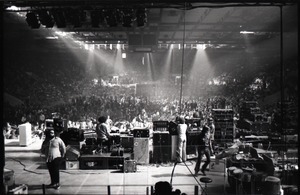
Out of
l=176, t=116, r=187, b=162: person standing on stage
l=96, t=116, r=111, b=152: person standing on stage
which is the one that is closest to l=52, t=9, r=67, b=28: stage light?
l=96, t=116, r=111, b=152: person standing on stage

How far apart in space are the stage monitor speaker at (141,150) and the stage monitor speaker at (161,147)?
309 millimetres

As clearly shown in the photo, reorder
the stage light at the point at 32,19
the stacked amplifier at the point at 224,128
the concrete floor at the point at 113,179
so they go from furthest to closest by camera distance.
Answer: the stacked amplifier at the point at 224,128 < the stage light at the point at 32,19 < the concrete floor at the point at 113,179

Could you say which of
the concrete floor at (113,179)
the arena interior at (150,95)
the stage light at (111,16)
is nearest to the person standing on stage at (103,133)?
the arena interior at (150,95)

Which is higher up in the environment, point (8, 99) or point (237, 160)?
point (8, 99)

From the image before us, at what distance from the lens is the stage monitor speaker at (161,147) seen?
7.60m

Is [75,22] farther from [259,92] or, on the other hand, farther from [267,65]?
[267,65]

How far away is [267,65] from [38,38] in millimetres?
15096

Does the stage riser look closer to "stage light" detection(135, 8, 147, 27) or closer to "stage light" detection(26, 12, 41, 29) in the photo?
"stage light" detection(135, 8, 147, 27)

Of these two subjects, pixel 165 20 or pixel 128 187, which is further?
pixel 165 20

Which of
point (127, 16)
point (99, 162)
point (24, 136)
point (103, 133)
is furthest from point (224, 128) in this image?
point (24, 136)

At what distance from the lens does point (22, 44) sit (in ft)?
59.5

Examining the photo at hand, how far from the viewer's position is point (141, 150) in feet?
24.3

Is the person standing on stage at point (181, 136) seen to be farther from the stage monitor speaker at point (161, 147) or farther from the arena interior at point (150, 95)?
the stage monitor speaker at point (161, 147)

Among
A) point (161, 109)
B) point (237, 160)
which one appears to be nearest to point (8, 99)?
point (161, 109)
